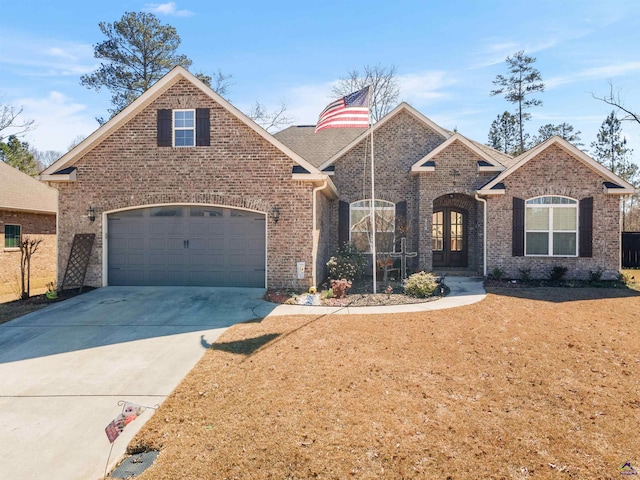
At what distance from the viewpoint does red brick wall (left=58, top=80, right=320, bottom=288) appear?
1041 centimetres

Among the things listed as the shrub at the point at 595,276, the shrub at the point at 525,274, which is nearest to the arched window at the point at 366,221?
the shrub at the point at 525,274

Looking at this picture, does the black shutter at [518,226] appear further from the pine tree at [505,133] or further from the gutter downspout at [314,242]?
the pine tree at [505,133]

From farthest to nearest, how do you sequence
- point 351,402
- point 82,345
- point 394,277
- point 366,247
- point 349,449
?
point 366,247 → point 394,277 → point 82,345 → point 351,402 → point 349,449

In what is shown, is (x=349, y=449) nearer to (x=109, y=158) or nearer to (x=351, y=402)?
(x=351, y=402)

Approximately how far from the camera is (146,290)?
10320 mm

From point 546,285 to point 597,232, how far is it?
2563 mm

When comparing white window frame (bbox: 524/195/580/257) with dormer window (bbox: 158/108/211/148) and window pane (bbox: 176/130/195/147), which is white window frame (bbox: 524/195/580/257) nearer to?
dormer window (bbox: 158/108/211/148)

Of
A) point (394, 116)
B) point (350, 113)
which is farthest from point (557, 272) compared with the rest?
point (350, 113)

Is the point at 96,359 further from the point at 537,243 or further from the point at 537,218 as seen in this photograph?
the point at 537,218

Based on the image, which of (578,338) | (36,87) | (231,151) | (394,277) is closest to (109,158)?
(231,151)

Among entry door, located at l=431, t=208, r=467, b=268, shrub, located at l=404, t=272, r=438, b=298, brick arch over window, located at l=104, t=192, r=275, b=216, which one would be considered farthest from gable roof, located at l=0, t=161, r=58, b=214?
entry door, located at l=431, t=208, r=467, b=268

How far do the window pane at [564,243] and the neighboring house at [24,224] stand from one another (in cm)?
1833

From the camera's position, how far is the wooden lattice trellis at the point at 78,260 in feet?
34.6

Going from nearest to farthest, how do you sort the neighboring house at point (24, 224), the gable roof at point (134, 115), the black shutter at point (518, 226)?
the gable roof at point (134, 115) < the black shutter at point (518, 226) < the neighboring house at point (24, 224)
